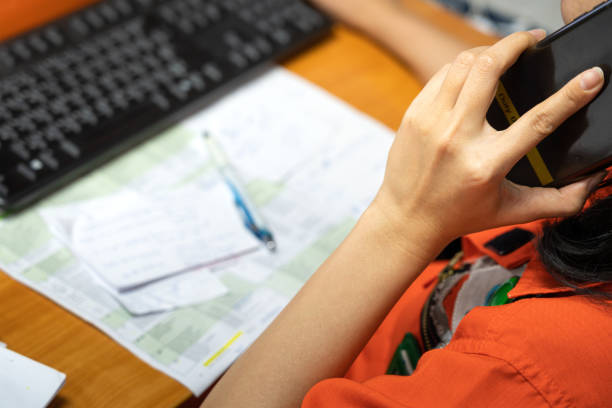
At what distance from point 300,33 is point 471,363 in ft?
1.85

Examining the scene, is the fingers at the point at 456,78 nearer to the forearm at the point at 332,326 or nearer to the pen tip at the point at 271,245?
the forearm at the point at 332,326

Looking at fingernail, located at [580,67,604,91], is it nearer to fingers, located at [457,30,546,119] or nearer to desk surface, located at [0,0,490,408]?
fingers, located at [457,30,546,119]

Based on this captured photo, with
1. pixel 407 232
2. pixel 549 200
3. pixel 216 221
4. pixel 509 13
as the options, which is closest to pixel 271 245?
pixel 216 221

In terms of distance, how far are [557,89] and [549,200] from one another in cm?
8

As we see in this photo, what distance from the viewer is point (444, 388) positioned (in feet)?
1.29

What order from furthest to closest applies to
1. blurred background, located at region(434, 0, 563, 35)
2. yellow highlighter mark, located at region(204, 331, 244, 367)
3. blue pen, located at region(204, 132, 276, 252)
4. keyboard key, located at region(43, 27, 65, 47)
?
blurred background, located at region(434, 0, 563, 35) → keyboard key, located at region(43, 27, 65, 47) → blue pen, located at region(204, 132, 276, 252) → yellow highlighter mark, located at region(204, 331, 244, 367)

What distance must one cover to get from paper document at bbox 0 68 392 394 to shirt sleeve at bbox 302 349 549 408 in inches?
4.9

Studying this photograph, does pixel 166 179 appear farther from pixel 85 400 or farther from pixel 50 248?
pixel 85 400

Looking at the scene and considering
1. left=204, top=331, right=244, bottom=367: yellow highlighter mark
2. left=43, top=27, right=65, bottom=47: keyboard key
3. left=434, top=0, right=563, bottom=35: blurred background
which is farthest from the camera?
left=434, top=0, right=563, bottom=35: blurred background

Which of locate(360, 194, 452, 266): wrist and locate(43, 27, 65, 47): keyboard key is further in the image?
locate(43, 27, 65, 47): keyboard key

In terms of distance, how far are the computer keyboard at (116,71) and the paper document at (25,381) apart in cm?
19

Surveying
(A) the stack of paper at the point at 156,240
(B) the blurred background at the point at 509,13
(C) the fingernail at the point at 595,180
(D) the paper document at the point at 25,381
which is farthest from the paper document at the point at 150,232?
(B) the blurred background at the point at 509,13

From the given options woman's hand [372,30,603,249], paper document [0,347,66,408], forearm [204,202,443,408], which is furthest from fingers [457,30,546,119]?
paper document [0,347,66,408]

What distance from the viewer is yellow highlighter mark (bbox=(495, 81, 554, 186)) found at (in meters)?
0.43
